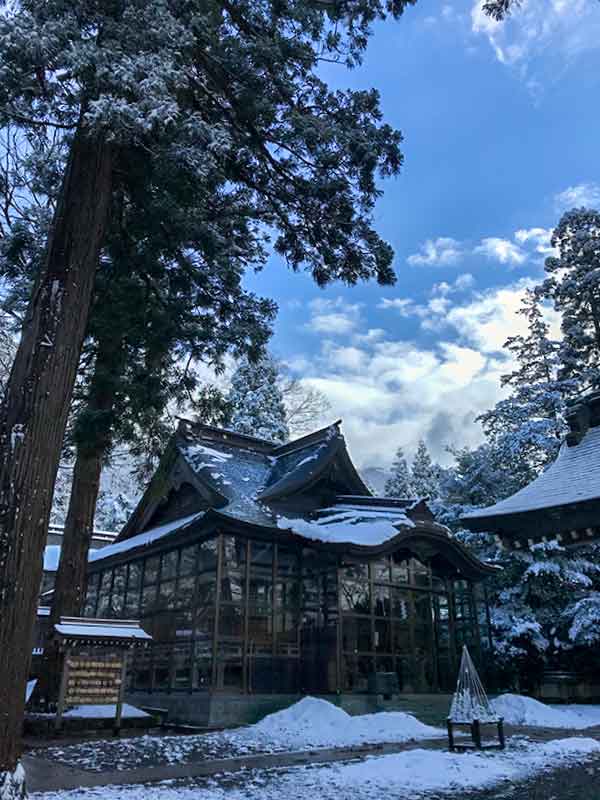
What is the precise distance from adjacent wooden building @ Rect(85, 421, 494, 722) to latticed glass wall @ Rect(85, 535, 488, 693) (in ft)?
0.10

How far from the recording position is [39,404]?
5562 mm

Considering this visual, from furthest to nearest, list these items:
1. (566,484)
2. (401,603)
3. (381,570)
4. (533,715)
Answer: (401,603) → (381,570) → (533,715) → (566,484)

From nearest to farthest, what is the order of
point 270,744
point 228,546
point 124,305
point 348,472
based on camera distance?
point 124,305 < point 270,744 < point 228,546 < point 348,472

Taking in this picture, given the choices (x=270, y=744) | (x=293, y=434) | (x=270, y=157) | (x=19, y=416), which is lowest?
(x=270, y=744)

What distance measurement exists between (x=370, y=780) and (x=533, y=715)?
28.2 ft

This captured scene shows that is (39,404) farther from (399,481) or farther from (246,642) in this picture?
(399,481)

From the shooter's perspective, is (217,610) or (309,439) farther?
(309,439)

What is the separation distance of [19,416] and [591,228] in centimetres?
2340

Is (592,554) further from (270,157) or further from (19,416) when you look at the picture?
(19,416)

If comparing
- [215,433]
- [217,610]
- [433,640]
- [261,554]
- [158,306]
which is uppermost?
[215,433]

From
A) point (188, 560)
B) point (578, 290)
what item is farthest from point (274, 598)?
point (578, 290)

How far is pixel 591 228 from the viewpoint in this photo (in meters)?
23.5

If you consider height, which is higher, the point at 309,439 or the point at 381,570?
the point at 309,439

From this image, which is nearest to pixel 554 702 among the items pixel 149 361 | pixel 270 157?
pixel 149 361
